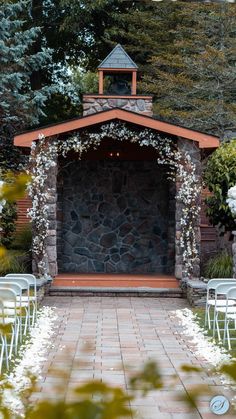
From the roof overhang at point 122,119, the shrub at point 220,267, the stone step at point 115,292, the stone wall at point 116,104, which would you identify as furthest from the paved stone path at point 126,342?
the stone wall at point 116,104

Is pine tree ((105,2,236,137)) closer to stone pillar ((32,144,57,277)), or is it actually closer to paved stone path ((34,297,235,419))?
stone pillar ((32,144,57,277))

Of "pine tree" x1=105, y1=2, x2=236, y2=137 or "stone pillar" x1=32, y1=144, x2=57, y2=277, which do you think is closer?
"stone pillar" x1=32, y1=144, x2=57, y2=277

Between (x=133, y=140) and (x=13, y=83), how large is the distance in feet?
22.1

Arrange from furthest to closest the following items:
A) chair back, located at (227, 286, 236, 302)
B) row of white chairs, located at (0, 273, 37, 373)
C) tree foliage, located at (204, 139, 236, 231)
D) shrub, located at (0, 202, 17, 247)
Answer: shrub, located at (0, 202, 17, 247) → tree foliage, located at (204, 139, 236, 231) → chair back, located at (227, 286, 236, 302) → row of white chairs, located at (0, 273, 37, 373)

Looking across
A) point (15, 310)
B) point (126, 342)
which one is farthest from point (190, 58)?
point (15, 310)

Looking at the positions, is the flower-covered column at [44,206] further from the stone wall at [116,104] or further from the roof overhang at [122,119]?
the stone wall at [116,104]

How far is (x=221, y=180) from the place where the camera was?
12469mm

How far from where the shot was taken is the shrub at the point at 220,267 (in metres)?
12.7

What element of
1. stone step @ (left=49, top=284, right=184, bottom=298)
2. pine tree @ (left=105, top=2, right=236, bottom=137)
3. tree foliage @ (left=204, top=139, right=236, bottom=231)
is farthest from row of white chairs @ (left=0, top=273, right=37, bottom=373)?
pine tree @ (left=105, top=2, right=236, bottom=137)

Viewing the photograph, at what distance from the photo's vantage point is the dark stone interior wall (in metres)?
13.9

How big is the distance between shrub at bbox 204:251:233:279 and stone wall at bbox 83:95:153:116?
11.3 ft

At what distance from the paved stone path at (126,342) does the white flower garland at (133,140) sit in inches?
40.2

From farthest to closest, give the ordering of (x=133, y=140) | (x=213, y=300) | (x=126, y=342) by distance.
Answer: (x=133, y=140)
(x=213, y=300)
(x=126, y=342)

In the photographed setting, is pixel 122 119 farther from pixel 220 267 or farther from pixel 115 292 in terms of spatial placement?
pixel 220 267
